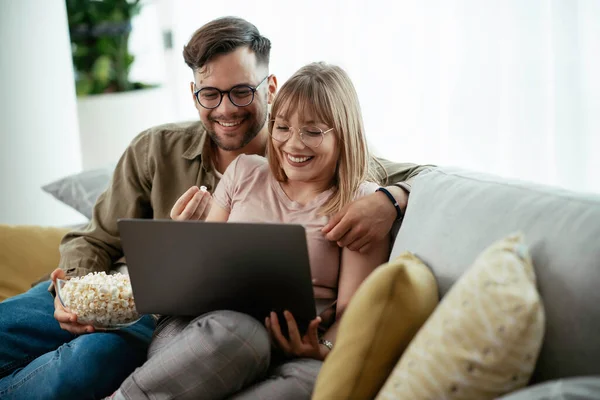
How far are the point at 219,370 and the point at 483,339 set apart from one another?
0.53m

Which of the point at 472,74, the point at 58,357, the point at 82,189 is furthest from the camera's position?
the point at 82,189

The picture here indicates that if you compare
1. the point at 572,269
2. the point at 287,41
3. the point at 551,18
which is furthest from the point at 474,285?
the point at 287,41

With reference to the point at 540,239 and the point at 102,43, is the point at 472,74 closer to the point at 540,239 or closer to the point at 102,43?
the point at 540,239

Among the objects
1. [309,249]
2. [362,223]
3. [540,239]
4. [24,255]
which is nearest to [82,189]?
[24,255]

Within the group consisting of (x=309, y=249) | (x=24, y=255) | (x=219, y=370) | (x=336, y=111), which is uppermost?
(x=336, y=111)

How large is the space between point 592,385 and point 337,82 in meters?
0.95

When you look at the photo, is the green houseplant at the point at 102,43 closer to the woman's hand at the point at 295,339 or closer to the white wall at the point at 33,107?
the white wall at the point at 33,107

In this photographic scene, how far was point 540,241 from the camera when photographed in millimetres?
1072

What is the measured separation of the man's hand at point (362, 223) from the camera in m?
1.50

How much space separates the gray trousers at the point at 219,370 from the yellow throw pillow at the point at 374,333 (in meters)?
0.20

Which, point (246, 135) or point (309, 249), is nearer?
point (309, 249)

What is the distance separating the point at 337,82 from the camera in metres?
1.62

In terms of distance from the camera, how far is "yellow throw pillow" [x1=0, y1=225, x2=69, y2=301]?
226cm

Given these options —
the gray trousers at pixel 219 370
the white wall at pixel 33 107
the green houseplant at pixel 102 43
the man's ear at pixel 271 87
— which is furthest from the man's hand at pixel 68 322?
the green houseplant at pixel 102 43
